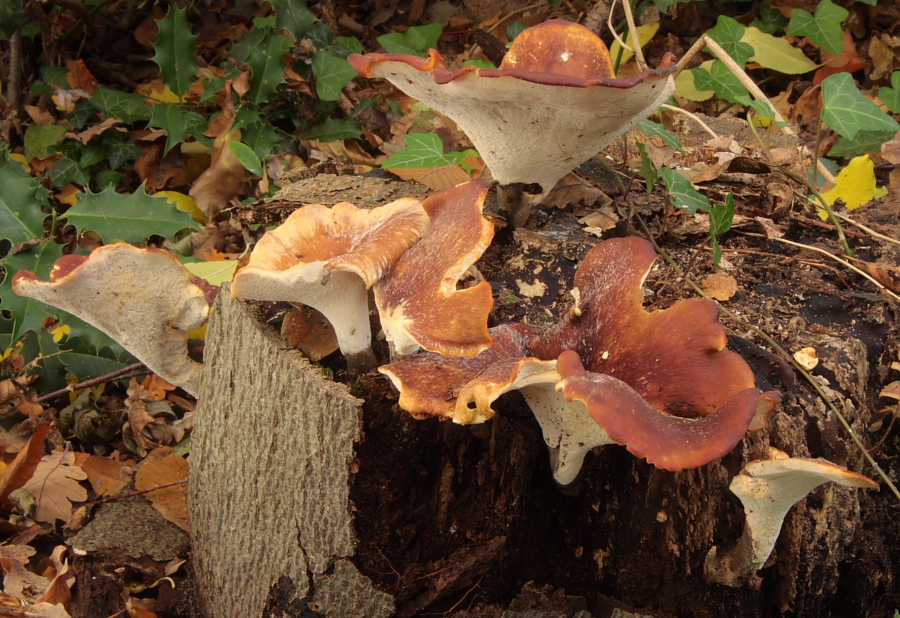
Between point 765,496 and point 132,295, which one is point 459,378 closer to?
point 765,496

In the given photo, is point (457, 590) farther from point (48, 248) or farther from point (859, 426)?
point (48, 248)

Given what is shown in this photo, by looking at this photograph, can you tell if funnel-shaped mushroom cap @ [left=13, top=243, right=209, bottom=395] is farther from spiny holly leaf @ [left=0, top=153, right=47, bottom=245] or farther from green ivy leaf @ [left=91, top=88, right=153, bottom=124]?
green ivy leaf @ [left=91, top=88, right=153, bottom=124]

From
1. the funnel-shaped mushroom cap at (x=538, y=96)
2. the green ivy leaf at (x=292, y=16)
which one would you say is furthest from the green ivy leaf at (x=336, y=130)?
the funnel-shaped mushroom cap at (x=538, y=96)

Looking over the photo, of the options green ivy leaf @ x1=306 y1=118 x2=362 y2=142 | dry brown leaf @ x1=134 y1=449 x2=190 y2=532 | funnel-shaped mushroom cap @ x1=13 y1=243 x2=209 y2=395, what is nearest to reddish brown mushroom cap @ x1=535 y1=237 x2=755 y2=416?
funnel-shaped mushroom cap @ x1=13 y1=243 x2=209 y2=395

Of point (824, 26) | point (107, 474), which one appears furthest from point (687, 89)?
point (107, 474)

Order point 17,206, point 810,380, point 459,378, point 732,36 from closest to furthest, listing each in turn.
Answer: point 459,378 < point 810,380 < point 17,206 < point 732,36

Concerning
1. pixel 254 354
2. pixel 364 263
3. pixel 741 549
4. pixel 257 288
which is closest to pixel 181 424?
pixel 254 354
